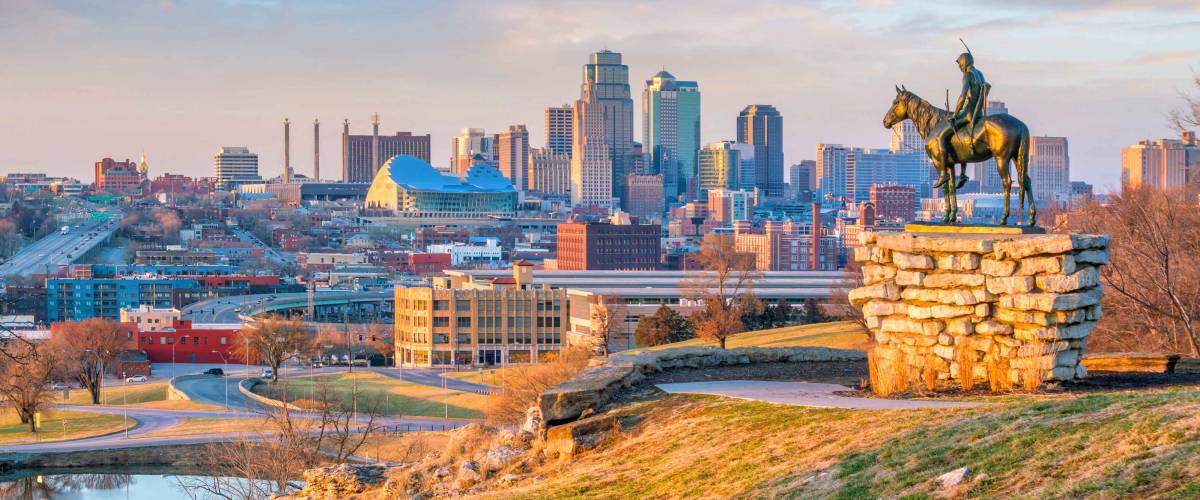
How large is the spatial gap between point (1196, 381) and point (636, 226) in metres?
135

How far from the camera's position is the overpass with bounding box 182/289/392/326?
100 meters

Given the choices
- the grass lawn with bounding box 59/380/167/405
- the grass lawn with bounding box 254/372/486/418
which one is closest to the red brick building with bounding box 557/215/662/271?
the grass lawn with bounding box 59/380/167/405

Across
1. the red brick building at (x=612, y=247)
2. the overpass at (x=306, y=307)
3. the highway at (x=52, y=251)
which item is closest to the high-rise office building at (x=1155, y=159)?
the red brick building at (x=612, y=247)

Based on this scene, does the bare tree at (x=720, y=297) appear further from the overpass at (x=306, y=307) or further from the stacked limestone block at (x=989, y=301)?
the overpass at (x=306, y=307)

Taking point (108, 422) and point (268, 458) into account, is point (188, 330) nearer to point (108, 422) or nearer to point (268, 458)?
point (108, 422)

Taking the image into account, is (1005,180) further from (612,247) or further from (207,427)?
(612,247)

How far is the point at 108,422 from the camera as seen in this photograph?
5175 centimetres

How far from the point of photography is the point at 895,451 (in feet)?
38.4

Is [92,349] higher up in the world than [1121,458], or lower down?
lower down

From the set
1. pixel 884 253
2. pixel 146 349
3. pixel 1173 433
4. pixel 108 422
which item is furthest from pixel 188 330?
pixel 1173 433

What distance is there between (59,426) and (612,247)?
99.2 m

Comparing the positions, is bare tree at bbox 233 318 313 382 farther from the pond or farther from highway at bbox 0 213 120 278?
highway at bbox 0 213 120 278

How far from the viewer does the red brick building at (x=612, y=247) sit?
14725cm

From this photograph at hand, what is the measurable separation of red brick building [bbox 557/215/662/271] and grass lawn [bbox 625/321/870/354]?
8747 centimetres
